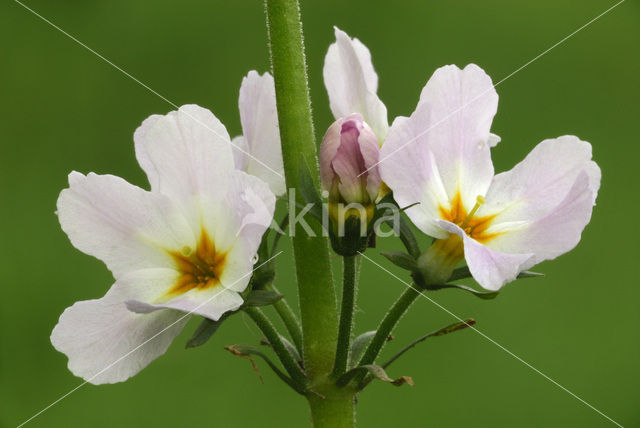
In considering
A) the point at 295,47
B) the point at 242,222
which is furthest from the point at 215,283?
the point at 295,47

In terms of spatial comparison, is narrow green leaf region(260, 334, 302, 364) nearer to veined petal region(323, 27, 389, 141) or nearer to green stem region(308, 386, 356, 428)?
green stem region(308, 386, 356, 428)

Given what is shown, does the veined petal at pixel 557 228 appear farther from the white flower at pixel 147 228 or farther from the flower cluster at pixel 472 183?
the white flower at pixel 147 228

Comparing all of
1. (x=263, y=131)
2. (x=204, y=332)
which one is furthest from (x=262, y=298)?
(x=263, y=131)

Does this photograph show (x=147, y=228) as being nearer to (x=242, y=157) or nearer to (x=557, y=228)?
(x=242, y=157)

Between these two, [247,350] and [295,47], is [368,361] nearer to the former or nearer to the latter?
[247,350]

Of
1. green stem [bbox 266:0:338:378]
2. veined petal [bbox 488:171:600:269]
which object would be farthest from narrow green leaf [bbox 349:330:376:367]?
veined petal [bbox 488:171:600:269]
